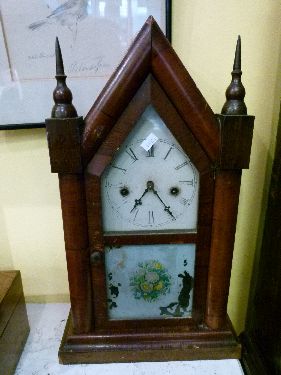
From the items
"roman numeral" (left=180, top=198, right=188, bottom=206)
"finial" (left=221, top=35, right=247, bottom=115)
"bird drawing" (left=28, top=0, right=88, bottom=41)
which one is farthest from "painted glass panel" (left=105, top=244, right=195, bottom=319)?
"bird drawing" (left=28, top=0, right=88, bottom=41)

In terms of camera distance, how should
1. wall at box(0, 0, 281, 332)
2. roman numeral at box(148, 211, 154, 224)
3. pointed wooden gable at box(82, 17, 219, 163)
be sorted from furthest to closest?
wall at box(0, 0, 281, 332) → roman numeral at box(148, 211, 154, 224) → pointed wooden gable at box(82, 17, 219, 163)

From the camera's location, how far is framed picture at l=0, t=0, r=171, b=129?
2.59 ft

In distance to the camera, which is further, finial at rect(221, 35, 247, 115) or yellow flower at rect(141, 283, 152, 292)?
yellow flower at rect(141, 283, 152, 292)

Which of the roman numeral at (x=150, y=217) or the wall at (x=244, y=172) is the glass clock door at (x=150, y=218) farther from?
the wall at (x=244, y=172)

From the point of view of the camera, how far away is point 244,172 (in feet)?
3.23

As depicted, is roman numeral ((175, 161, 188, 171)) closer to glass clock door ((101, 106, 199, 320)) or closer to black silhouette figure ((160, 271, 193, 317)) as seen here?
glass clock door ((101, 106, 199, 320))

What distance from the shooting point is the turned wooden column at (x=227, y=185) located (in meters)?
0.62

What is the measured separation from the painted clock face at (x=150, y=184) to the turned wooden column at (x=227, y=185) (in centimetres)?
6

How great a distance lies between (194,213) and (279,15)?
0.60 metres

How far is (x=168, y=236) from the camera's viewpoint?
720mm

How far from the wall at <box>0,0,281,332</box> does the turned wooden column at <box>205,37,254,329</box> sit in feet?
0.95

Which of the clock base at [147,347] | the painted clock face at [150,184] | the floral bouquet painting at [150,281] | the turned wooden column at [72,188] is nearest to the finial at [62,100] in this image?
the turned wooden column at [72,188]

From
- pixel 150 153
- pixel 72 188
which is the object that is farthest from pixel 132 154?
pixel 72 188

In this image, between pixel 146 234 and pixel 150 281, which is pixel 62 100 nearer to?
pixel 146 234
